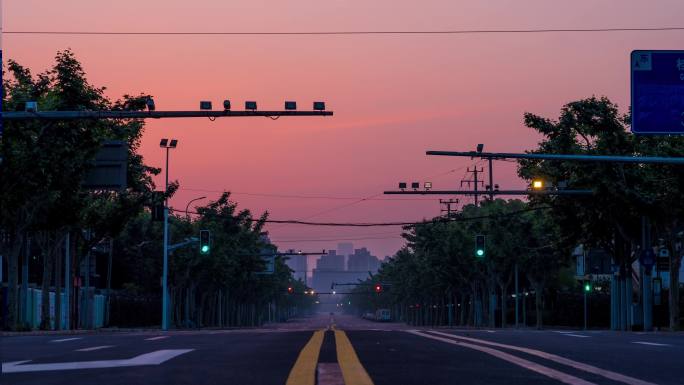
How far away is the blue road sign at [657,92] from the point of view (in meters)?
29.1

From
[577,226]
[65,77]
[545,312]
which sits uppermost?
[65,77]

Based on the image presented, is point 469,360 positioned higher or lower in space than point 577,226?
lower

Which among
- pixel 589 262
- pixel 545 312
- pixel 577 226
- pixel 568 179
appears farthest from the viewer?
pixel 545 312

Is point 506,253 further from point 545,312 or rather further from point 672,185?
point 672,185

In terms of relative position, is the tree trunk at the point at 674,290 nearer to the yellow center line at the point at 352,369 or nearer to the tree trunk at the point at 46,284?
the tree trunk at the point at 46,284

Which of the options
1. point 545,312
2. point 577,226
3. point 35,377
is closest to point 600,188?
point 577,226

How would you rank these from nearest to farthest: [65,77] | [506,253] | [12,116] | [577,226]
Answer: [12,116]
[65,77]
[577,226]
[506,253]

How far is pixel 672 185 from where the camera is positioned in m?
47.8

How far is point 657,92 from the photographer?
29562 millimetres

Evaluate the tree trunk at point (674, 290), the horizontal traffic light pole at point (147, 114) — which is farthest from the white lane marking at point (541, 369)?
the tree trunk at point (674, 290)

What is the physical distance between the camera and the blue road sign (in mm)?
29094

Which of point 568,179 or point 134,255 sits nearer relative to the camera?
point 568,179

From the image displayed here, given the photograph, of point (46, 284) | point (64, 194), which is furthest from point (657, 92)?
point (46, 284)

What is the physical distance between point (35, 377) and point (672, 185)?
41.9 metres
